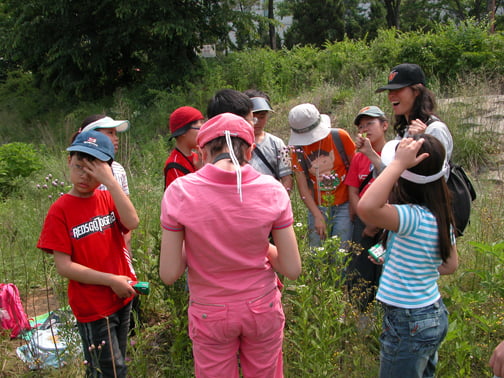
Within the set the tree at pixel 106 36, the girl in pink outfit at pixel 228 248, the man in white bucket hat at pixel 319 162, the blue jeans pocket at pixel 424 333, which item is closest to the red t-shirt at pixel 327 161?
the man in white bucket hat at pixel 319 162

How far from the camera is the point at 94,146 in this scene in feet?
7.66

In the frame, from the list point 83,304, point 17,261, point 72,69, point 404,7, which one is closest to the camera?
point 83,304

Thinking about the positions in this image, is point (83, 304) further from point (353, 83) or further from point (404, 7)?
point (404, 7)

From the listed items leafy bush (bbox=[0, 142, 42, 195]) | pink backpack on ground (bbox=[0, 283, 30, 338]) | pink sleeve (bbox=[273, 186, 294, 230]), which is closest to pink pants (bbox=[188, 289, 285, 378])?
pink sleeve (bbox=[273, 186, 294, 230])

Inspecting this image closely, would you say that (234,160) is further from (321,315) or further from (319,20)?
(319,20)

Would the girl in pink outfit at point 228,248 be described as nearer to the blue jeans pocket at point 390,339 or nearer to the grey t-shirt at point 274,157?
the blue jeans pocket at point 390,339

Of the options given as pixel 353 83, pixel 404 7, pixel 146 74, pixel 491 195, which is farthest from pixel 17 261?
pixel 404 7

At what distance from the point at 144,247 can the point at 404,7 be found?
112ft

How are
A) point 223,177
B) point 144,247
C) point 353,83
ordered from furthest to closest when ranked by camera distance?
1. point 353,83
2. point 144,247
3. point 223,177

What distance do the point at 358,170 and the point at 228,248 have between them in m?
1.83

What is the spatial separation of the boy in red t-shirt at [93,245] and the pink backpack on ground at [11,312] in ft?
4.08

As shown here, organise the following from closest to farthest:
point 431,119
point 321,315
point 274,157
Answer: point 321,315
point 431,119
point 274,157

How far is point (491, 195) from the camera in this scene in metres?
5.00

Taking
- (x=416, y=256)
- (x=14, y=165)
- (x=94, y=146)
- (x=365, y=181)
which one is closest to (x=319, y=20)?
(x=14, y=165)
